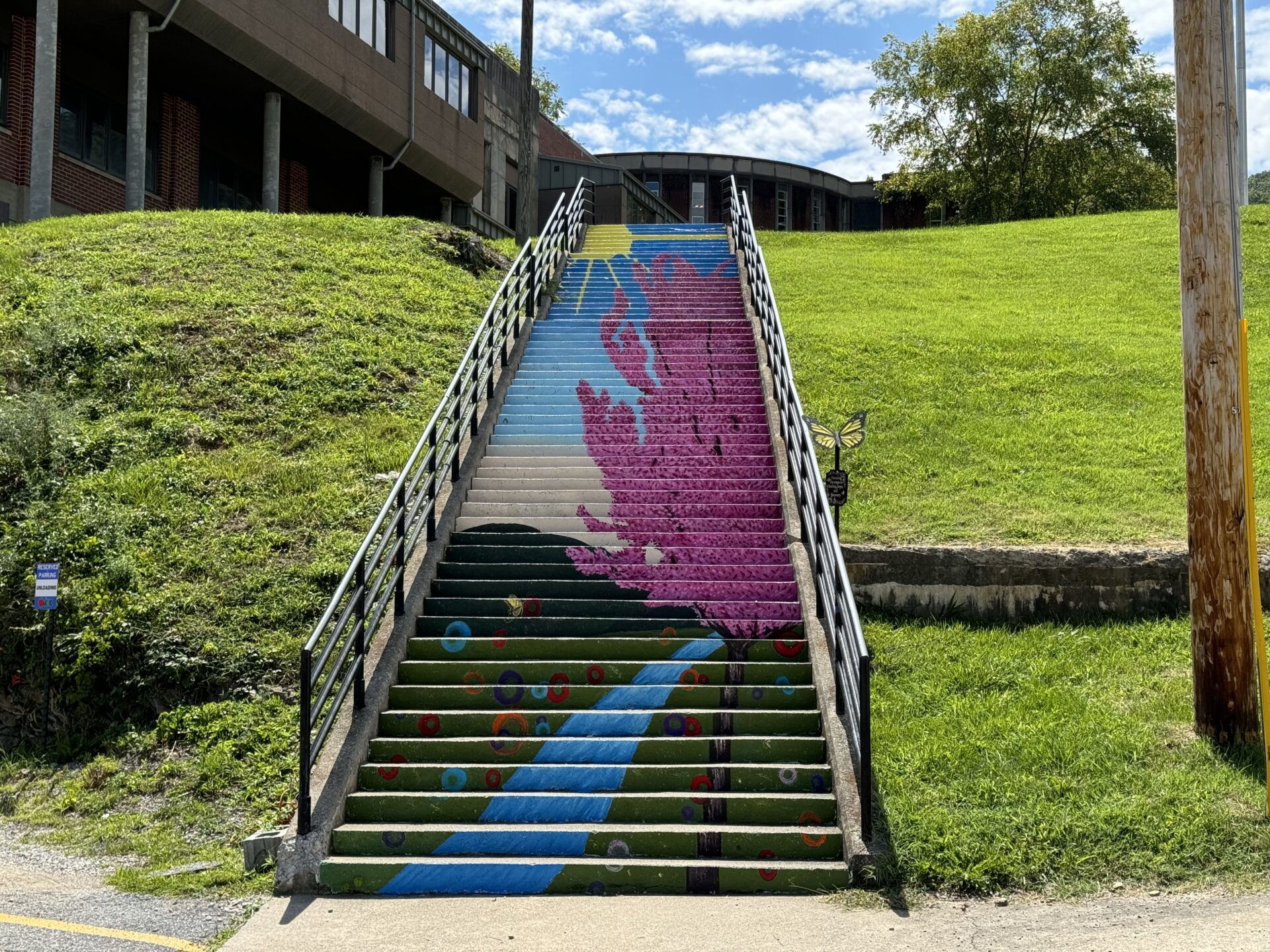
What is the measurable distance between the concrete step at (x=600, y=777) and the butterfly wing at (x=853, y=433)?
3877 millimetres

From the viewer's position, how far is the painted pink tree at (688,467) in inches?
363

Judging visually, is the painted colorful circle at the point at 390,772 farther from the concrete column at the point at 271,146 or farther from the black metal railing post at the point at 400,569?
the concrete column at the point at 271,146

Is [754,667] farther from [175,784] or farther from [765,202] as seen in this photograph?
[765,202]

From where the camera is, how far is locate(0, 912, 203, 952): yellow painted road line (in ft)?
18.8

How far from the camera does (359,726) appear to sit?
7566 millimetres

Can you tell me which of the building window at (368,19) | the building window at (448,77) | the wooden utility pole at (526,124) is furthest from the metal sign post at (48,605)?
the building window at (448,77)

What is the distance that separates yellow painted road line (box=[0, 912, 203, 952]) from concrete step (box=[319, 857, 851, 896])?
3.03 ft

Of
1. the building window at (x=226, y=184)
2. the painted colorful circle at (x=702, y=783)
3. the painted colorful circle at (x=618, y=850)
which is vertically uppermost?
the building window at (x=226, y=184)

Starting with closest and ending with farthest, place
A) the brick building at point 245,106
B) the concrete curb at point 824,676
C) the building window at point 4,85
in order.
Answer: the concrete curb at point 824,676
the building window at point 4,85
the brick building at point 245,106

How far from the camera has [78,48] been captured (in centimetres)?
2539

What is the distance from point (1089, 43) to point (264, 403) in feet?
143

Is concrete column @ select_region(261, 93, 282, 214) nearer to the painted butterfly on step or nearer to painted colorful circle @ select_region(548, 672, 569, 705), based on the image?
the painted butterfly on step

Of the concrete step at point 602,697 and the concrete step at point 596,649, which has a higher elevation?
the concrete step at point 596,649

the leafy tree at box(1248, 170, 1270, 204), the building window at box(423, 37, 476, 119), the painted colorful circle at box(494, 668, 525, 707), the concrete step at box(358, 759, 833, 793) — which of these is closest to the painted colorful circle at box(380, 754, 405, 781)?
the concrete step at box(358, 759, 833, 793)
